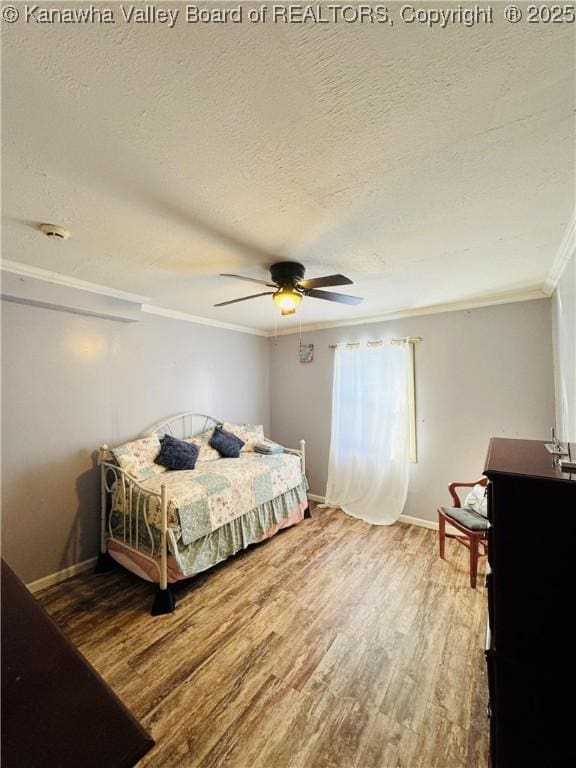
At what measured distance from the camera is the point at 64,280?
243 cm

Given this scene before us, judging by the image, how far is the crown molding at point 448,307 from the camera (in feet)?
9.13

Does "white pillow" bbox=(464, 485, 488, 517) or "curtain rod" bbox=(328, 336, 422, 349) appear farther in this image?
"curtain rod" bbox=(328, 336, 422, 349)

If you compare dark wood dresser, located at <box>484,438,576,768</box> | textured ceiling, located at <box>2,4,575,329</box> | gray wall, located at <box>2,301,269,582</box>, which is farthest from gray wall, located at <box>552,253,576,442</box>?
gray wall, located at <box>2,301,269,582</box>

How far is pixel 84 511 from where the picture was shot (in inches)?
103

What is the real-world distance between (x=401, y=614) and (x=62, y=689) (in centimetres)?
230

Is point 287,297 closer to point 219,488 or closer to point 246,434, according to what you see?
point 219,488

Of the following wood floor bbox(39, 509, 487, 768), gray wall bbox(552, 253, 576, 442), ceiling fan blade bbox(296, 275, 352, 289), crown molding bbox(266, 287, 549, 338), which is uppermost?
crown molding bbox(266, 287, 549, 338)

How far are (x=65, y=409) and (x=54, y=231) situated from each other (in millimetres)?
1493

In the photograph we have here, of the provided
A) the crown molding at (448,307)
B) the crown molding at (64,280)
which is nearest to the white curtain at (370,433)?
the crown molding at (448,307)

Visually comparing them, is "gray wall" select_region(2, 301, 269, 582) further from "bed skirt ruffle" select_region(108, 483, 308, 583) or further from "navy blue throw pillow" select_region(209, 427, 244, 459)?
"navy blue throw pillow" select_region(209, 427, 244, 459)

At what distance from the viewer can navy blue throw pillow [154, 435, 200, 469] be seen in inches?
114

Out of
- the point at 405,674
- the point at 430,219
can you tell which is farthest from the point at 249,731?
the point at 430,219

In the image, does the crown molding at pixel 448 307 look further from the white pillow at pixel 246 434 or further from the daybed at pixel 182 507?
the daybed at pixel 182 507

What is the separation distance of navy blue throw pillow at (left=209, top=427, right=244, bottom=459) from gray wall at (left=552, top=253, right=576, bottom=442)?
9.70ft
